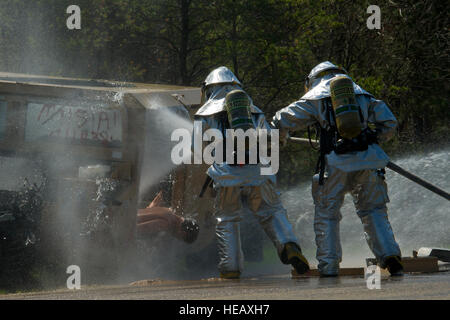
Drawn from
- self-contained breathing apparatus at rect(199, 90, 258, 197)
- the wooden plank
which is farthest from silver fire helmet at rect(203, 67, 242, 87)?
the wooden plank

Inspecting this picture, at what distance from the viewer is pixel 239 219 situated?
6531 mm

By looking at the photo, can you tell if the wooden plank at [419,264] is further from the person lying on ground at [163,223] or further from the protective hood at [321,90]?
the person lying on ground at [163,223]

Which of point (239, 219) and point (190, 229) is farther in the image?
point (190, 229)

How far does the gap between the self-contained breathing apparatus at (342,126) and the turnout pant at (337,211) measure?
0.44 feet

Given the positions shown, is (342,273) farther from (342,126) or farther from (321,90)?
(321,90)

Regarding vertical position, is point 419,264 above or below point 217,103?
below

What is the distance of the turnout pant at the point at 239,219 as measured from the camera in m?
6.42

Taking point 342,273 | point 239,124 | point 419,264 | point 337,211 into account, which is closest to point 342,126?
point 337,211

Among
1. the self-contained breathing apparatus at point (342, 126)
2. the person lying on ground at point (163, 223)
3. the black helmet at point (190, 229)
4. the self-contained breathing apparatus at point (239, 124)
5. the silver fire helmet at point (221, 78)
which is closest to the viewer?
the self-contained breathing apparatus at point (342, 126)

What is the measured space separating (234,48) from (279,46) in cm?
98

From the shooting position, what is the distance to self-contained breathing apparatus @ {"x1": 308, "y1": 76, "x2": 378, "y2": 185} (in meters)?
6.04

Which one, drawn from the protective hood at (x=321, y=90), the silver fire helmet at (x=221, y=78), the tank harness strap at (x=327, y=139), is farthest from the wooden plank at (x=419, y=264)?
the silver fire helmet at (x=221, y=78)

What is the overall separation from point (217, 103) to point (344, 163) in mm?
1299
